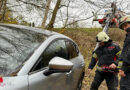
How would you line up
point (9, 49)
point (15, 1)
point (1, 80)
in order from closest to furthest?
point (1, 80), point (9, 49), point (15, 1)

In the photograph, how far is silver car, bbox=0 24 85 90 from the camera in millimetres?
1552

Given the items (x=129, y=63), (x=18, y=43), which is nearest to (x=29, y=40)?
(x=18, y=43)

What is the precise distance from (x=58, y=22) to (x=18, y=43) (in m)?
7.48

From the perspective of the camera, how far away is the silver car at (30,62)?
5.09ft

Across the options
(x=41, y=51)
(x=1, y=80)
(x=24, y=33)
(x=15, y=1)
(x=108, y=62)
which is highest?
(x=15, y=1)

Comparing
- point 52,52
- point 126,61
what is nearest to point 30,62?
point 52,52

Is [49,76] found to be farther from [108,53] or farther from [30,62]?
[108,53]

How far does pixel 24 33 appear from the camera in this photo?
2283 millimetres

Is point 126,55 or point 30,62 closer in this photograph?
point 30,62

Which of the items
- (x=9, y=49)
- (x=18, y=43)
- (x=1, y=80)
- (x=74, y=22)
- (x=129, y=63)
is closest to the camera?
(x=1, y=80)

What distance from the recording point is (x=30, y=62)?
1.73 metres

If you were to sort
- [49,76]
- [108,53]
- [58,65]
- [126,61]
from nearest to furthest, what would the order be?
[58,65] → [49,76] → [126,61] → [108,53]

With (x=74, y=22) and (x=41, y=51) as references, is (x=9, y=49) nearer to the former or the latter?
(x=41, y=51)

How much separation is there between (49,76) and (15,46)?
0.57 meters
